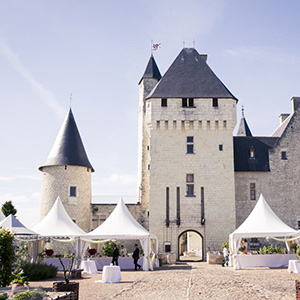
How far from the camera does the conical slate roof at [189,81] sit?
2542 cm

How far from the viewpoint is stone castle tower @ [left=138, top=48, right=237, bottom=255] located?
24.2 meters

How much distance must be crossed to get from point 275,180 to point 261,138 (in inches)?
116

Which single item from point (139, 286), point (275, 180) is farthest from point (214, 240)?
point (139, 286)

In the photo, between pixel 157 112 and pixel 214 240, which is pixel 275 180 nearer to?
pixel 214 240

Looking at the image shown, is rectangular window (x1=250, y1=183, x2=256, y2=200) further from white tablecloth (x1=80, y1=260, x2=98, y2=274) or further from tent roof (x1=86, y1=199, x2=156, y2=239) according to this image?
white tablecloth (x1=80, y1=260, x2=98, y2=274)

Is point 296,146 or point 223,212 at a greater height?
point 296,146

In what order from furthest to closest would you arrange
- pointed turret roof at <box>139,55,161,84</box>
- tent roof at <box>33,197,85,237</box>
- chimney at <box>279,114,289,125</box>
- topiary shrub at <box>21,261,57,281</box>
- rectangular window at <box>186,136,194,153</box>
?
chimney at <box>279,114,289,125</box> → pointed turret roof at <box>139,55,161,84</box> → rectangular window at <box>186,136,194,153</box> → tent roof at <box>33,197,85,237</box> → topiary shrub at <box>21,261,57,281</box>

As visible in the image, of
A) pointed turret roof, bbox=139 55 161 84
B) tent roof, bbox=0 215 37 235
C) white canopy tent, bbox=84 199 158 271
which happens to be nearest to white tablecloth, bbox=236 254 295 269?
white canopy tent, bbox=84 199 158 271

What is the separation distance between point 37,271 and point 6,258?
4073 millimetres

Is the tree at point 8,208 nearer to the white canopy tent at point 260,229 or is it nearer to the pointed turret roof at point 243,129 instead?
the white canopy tent at point 260,229

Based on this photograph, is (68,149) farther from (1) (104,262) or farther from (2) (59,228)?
(1) (104,262)

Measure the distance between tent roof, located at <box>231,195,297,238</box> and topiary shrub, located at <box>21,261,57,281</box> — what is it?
8.19 meters

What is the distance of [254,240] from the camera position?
2573 cm

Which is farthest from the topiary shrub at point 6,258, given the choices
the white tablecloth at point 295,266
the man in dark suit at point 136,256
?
the white tablecloth at point 295,266
